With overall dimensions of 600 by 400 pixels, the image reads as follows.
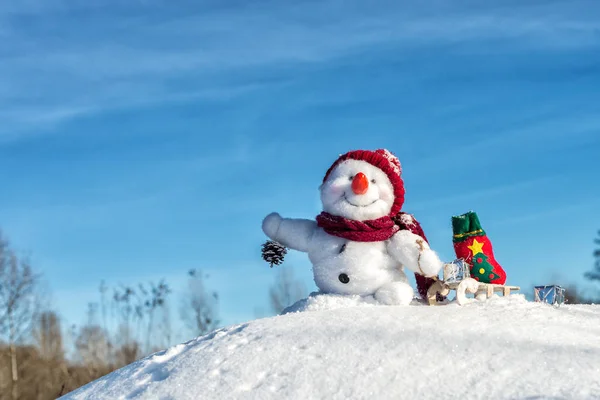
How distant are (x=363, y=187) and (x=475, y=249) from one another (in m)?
1.01

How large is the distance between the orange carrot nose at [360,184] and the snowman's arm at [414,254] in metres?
0.41

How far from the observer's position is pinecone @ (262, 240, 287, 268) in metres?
5.09

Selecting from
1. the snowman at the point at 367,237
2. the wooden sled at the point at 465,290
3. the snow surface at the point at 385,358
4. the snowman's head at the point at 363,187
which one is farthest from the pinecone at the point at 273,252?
the wooden sled at the point at 465,290

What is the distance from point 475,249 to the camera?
4.97 metres

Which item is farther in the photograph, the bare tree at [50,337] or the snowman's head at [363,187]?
the bare tree at [50,337]

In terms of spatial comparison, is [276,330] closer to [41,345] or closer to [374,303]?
[374,303]

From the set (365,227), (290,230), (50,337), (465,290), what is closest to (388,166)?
(365,227)

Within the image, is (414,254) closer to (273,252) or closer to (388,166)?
(388,166)

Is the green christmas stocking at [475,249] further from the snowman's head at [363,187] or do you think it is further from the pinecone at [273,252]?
the pinecone at [273,252]

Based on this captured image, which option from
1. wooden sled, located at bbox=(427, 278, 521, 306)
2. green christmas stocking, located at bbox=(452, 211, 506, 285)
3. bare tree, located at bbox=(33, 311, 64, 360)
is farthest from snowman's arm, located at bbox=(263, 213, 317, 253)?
bare tree, located at bbox=(33, 311, 64, 360)

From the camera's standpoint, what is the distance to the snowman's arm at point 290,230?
4.95 metres

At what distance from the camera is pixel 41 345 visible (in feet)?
29.6

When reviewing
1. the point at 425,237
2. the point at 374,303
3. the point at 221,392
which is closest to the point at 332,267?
the point at 374,303

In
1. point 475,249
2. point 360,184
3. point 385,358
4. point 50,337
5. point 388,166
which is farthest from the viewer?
point 50,337
